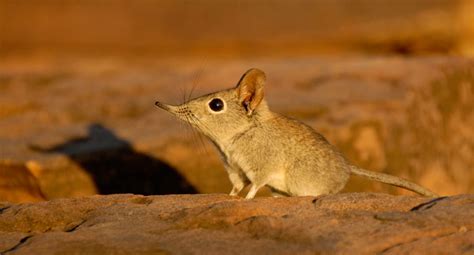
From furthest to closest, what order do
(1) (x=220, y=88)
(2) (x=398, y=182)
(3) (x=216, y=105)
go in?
(1) (x=220, y=88)
(3) (x=216, y=105)
(2) (x=398, y=182)

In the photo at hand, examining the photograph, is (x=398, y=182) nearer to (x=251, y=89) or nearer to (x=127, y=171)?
(x=251, y=89)

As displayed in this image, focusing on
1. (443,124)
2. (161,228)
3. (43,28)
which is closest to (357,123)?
(443,124)

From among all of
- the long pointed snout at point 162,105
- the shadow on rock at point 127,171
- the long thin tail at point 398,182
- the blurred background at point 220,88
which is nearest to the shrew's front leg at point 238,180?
the long pointed snout at point 162,105

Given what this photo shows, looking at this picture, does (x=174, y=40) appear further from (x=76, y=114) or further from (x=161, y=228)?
(x=161, y=228)

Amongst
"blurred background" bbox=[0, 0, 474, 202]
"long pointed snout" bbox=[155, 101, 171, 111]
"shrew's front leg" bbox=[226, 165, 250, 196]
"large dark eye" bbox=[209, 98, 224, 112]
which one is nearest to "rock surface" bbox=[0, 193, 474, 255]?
"shrew's front leg" bbox=[226, 165, 250, 196]

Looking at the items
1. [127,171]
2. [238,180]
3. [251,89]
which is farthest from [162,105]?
[127,171]

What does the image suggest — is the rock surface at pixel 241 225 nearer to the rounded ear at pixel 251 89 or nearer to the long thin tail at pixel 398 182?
the long thin tail at pixel 398 182
